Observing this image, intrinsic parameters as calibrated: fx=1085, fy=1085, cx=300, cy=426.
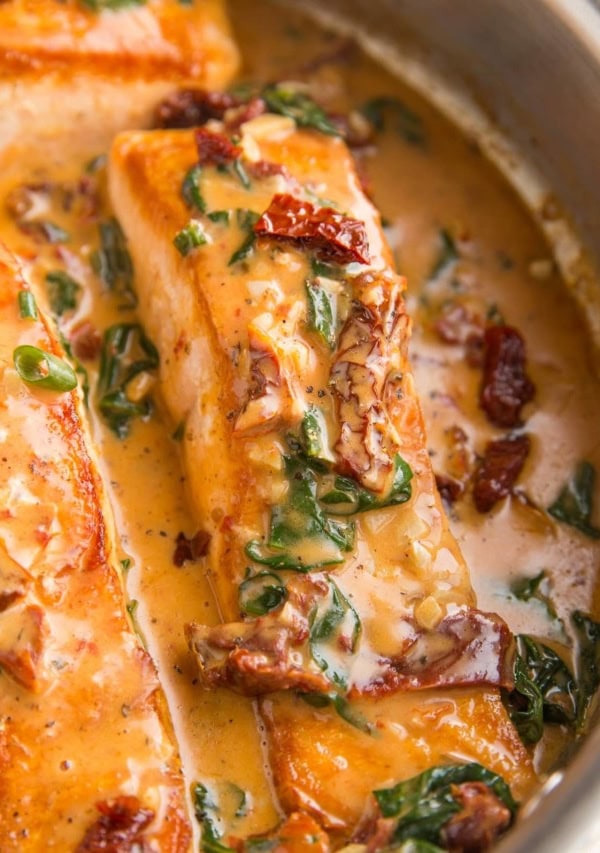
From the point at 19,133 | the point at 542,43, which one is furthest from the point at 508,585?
the point at 19,133

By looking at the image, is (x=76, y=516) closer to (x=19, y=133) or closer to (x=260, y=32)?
(x=19, y=133)

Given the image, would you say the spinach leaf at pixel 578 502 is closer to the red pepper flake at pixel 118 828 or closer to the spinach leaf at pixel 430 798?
the spinach leaf at pixel 430 798

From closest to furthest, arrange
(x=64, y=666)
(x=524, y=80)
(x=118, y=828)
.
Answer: (x=118, y=828), (x=64, y=666), (x=524, y=80)

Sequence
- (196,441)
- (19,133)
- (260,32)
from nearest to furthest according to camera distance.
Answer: (196,441), (19,133), (260,32)

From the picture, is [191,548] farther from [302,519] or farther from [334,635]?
[334,635]

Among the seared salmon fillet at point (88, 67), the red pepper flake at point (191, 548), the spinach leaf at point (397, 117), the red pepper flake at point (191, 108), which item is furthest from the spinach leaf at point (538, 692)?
the seared salmon fillet at point (88, 67)

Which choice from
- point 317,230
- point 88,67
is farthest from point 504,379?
point 88,67

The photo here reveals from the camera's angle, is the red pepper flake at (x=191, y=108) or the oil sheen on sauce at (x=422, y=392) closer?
the oil sheen on sauce at (x=422, y=392)
